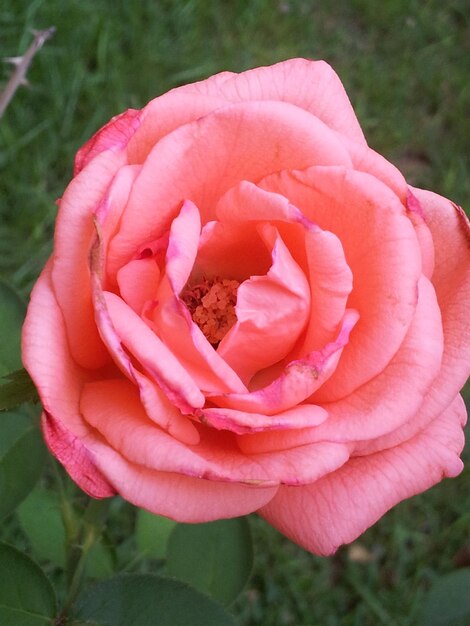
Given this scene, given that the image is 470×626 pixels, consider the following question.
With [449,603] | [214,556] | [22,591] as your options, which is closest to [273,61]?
[214,556]

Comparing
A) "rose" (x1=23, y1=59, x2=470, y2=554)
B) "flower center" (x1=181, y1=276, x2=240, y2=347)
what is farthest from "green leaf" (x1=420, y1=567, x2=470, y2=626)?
"flower center" (x1=181, y1=276, x2=240, y2=347)

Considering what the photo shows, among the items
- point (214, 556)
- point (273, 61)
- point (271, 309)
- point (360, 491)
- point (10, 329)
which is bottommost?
point (214, 556)

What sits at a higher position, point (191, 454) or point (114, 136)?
point (114, 136)

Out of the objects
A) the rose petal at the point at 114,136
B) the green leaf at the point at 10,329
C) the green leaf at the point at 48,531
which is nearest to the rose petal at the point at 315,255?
the rose petal at the point at 114,136

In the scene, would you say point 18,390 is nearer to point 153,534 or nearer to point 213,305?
point 213,305

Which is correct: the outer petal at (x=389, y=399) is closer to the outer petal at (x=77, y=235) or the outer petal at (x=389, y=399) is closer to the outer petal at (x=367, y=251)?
the outer petal at (x=367, y=251)

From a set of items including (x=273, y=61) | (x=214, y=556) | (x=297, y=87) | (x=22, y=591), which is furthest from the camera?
(x=273, y=61)
